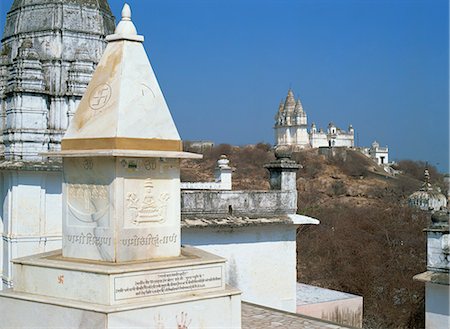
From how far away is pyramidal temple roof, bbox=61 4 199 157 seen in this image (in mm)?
6223

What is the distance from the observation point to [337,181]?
65812mm

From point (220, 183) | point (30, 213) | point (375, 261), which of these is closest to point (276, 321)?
point (30, 213)

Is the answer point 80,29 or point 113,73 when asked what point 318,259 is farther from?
point 113,73

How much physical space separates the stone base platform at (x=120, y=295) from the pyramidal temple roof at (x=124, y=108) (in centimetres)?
117

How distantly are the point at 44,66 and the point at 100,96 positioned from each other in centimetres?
630

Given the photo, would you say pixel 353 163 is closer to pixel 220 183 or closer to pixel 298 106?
pixel 298 106

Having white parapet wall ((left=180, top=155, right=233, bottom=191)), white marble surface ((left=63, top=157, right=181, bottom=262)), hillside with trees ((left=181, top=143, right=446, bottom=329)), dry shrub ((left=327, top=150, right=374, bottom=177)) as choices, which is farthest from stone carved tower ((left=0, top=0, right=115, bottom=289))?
dry shrub ((left=327, top=150, right=374, bottom=177))

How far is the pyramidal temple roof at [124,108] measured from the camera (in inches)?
245

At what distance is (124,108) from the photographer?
Result: 6.29 meters

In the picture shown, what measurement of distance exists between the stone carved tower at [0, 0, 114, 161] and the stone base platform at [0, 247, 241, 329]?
5465 mm

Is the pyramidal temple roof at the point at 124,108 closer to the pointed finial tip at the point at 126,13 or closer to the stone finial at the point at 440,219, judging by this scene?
the pointed finial tip at the point at 126,13

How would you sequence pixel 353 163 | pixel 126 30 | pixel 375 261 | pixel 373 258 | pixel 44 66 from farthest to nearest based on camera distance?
pixel 353 163 < pixel 373 258 < pixel 375 261 < pixel 44 66 < pixel 126 30

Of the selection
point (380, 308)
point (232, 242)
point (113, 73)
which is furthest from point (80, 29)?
point (380, 308)

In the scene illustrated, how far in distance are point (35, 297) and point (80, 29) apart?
7.63 meters
